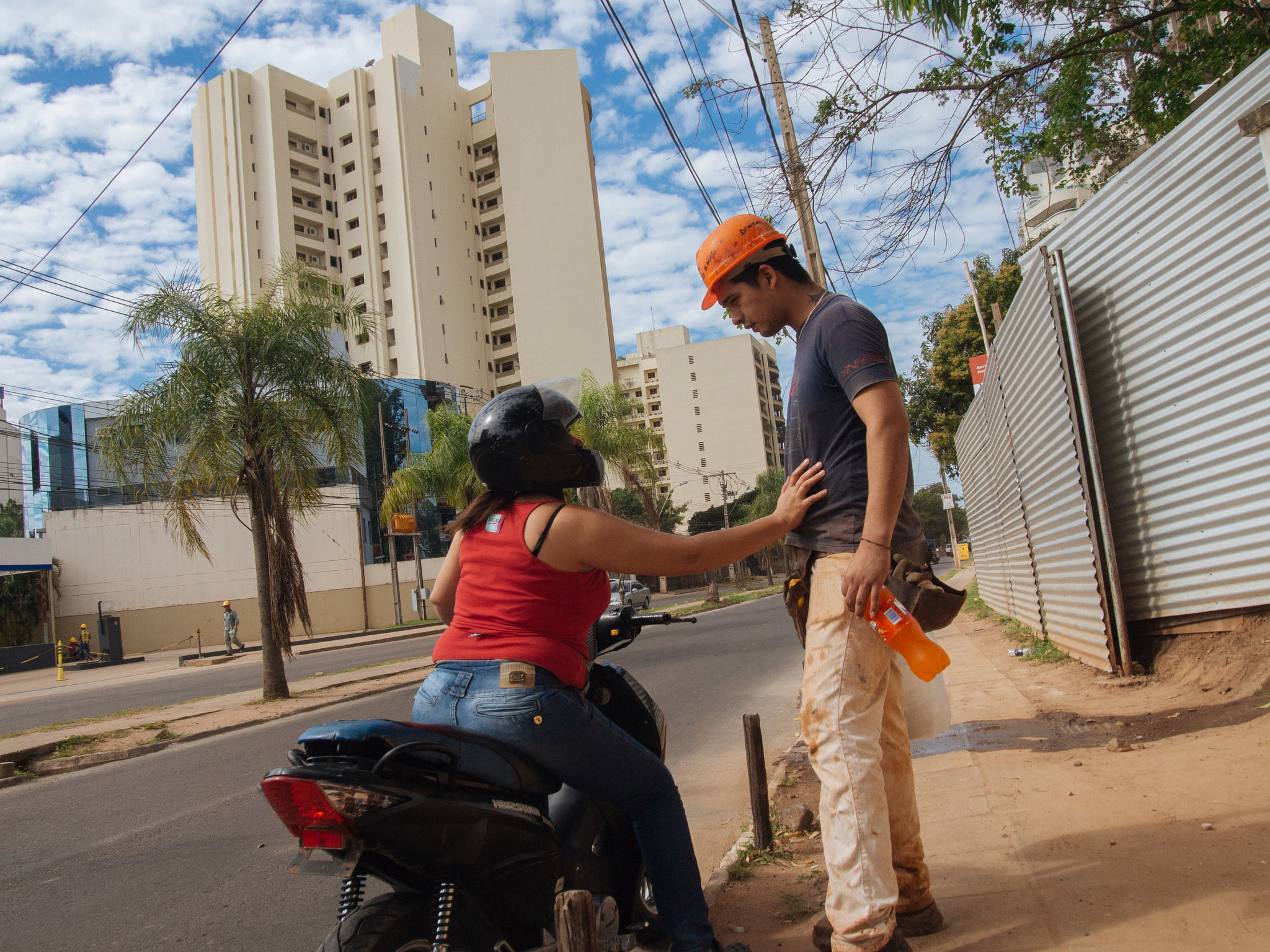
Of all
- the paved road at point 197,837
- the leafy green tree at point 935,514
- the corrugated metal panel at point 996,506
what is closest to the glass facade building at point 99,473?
the corrugated metal panel at point 996,506

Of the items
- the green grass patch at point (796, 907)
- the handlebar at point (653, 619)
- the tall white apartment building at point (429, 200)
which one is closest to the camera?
the handlebar at point (653, 619)

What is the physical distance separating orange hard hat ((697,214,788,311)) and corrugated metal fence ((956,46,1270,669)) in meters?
3.31

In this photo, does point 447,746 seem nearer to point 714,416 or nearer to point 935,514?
point 714,416

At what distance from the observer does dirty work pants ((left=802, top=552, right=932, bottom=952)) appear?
87.2 inches

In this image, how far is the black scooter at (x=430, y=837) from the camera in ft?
5.88

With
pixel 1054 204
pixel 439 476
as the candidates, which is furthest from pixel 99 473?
pixel 1054 204

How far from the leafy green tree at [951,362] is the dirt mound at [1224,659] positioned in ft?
73.1

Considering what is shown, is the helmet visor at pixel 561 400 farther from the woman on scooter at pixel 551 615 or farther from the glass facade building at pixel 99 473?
the glass facade building at pixel 99 473

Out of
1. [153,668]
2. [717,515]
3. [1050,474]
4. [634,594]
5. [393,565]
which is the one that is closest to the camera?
[1050,474]

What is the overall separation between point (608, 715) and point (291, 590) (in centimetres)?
1015

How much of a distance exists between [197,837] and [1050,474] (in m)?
6.43

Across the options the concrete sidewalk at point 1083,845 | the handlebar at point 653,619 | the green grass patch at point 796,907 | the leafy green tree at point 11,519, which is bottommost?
the green grass patch at point 796,907

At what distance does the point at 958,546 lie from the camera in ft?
146

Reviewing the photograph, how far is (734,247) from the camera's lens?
2.66m
